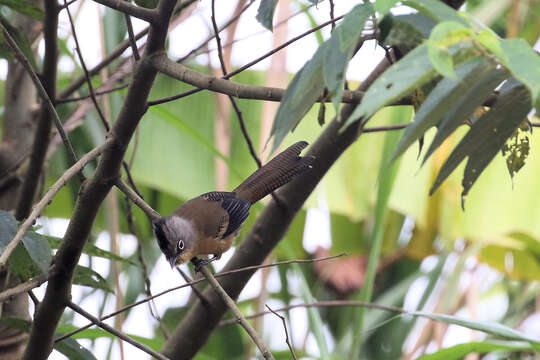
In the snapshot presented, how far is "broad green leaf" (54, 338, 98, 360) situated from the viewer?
1471mm

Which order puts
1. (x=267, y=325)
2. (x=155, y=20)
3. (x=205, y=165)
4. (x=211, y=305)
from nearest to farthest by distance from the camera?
1. (x=155, y=20)
2. (x=211, y=305)
3. (x=267, y=325)
4. (x=205, y=165)

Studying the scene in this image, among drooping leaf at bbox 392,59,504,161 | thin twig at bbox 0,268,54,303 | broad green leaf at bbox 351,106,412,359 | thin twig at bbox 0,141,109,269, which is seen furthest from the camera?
broad green leaf at bbox 351,106,412,359

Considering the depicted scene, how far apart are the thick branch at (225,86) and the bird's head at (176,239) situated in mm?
622

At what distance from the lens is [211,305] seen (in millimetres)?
1847

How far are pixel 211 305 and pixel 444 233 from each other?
2.36 metres

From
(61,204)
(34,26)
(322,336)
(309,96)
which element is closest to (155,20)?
(309,96)

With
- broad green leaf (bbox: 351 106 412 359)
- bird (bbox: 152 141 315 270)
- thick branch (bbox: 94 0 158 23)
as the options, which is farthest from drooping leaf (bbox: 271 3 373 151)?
broad green leaf (bbox: 351 106 412 359)

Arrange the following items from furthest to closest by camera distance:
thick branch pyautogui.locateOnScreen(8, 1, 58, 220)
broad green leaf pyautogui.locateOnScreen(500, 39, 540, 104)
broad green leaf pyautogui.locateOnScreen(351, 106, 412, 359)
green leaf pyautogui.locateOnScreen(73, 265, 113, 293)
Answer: broad green leaf pyautogui.locateOnScreen(351, 106, 412, 359) < thick branch pyautogui.locateOnScreen(8, 1, 58, 220) < green leaf pyautogui.locateOnScreen(73, 265, 113, 293) < broad green leaf pyautogui.locateOnScreen(500, 39, 540, 104)

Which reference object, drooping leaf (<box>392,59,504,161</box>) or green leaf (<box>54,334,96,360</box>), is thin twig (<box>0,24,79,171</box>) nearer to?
green leaf (<box>54,334,96,360</box>)

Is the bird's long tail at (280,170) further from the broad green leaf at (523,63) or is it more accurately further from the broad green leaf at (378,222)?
the broad green leaf at (523,63)

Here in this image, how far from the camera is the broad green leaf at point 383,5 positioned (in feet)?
2.41

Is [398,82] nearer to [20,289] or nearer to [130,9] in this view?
[130,9]

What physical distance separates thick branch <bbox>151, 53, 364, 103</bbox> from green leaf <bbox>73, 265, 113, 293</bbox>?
0.53 meters

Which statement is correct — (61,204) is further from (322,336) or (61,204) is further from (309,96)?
(309,96)
